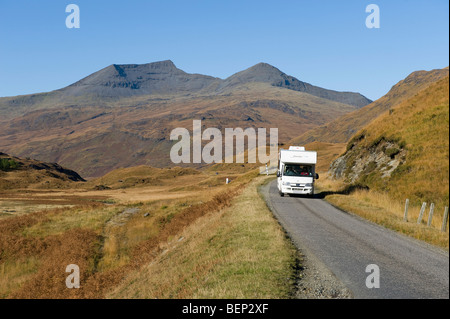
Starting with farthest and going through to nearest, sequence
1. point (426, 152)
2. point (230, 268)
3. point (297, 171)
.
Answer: point (297, 171)
point (230, 268)
point (426, 152)

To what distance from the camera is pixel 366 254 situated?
41.2ft

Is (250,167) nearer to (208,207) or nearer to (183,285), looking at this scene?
(208,207)

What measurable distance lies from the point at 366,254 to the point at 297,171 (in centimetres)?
2095

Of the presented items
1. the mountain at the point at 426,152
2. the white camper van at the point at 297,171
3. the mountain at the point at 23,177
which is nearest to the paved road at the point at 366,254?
the mountain at the point at 426,152

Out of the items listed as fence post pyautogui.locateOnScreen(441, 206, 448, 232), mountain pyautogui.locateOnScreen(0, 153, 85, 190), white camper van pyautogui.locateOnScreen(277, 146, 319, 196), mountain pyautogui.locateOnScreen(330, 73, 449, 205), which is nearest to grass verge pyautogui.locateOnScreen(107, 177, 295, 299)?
mountain pyautogui.locateOnScreen(330, 73, 449, 205)

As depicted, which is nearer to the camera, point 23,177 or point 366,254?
point 366,254

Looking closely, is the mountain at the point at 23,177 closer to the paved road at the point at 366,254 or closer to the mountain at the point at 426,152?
the paved road at the point at 366,254

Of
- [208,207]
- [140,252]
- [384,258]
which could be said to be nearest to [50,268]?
[140,252]

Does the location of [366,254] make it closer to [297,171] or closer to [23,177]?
[297,171]

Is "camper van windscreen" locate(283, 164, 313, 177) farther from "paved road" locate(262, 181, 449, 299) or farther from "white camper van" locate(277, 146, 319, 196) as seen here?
"paved road" locate(262, 181, 449, 299)

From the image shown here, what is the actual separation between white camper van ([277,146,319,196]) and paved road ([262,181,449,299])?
8661 mm

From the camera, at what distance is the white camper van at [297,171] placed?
33125 mm

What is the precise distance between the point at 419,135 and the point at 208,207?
3111 centimetres

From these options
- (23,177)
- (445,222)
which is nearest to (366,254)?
(445,222)
